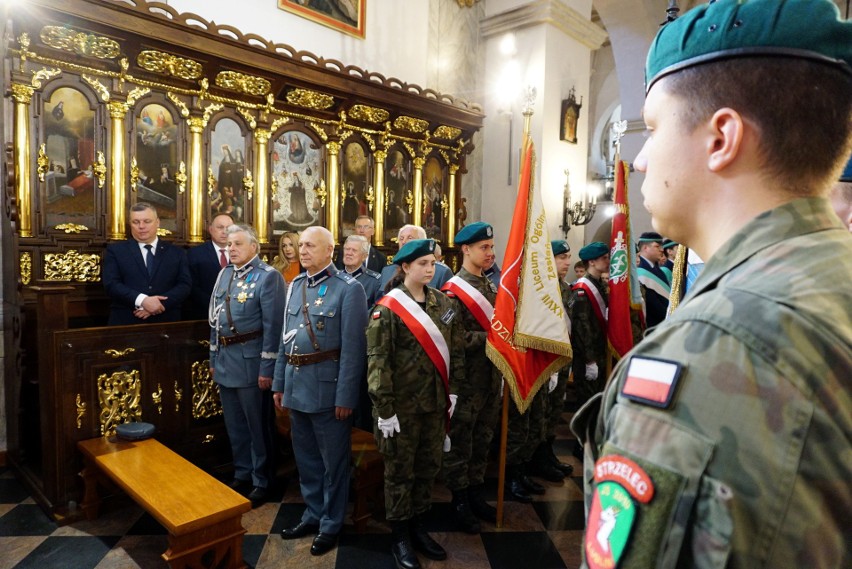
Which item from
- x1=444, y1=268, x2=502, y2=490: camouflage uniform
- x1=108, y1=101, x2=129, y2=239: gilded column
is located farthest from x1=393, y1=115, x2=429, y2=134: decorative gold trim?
x1=444, y1=268, x2=502, y2=490: camouflage uniform

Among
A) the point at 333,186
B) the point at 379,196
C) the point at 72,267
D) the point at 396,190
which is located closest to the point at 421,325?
the point at 72,267

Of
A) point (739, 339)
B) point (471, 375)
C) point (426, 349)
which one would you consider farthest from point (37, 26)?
point (739, 339)

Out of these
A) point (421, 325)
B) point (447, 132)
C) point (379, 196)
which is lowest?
point (421, 325)

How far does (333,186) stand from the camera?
6492 mm

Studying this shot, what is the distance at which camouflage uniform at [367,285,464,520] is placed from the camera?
2881 millimetres

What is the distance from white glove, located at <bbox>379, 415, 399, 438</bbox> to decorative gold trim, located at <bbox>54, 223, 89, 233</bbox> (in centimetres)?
361

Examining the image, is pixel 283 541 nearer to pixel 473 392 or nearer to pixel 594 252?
pixel 473 392

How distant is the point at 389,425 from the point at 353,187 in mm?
4465

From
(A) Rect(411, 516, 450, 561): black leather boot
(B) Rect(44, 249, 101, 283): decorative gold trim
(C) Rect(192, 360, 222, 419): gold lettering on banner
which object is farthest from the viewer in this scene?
(B) Rect(44, 249, 101, 283): decorative gold trim

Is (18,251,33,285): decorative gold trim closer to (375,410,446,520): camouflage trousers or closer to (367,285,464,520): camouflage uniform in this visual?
(367,285,464,520): camouflage uniform

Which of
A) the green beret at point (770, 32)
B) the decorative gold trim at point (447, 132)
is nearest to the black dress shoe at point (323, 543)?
the green beret at point (770, 32)

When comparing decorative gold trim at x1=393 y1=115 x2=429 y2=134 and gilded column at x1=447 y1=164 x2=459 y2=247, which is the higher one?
decorative gold trim at x1=393 y1=115 x2=429 y2=134

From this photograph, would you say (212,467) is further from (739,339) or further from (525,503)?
(739,339)

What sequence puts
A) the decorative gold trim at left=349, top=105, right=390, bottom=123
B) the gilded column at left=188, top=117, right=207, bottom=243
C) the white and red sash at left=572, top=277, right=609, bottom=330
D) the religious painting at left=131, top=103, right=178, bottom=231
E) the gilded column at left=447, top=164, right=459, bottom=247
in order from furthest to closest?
the gilded column at left=447, top=164, right=459, bottom=247
the decorative gold trim at left=349, top=105, right=390, bottom=123
the gilded column at left=188, top=117, right=207, bottom=243
the religious painting at left=131, top=103, right=178, bottom=231
the white and red sash at left=572, top=277, right=609, bottom=330
